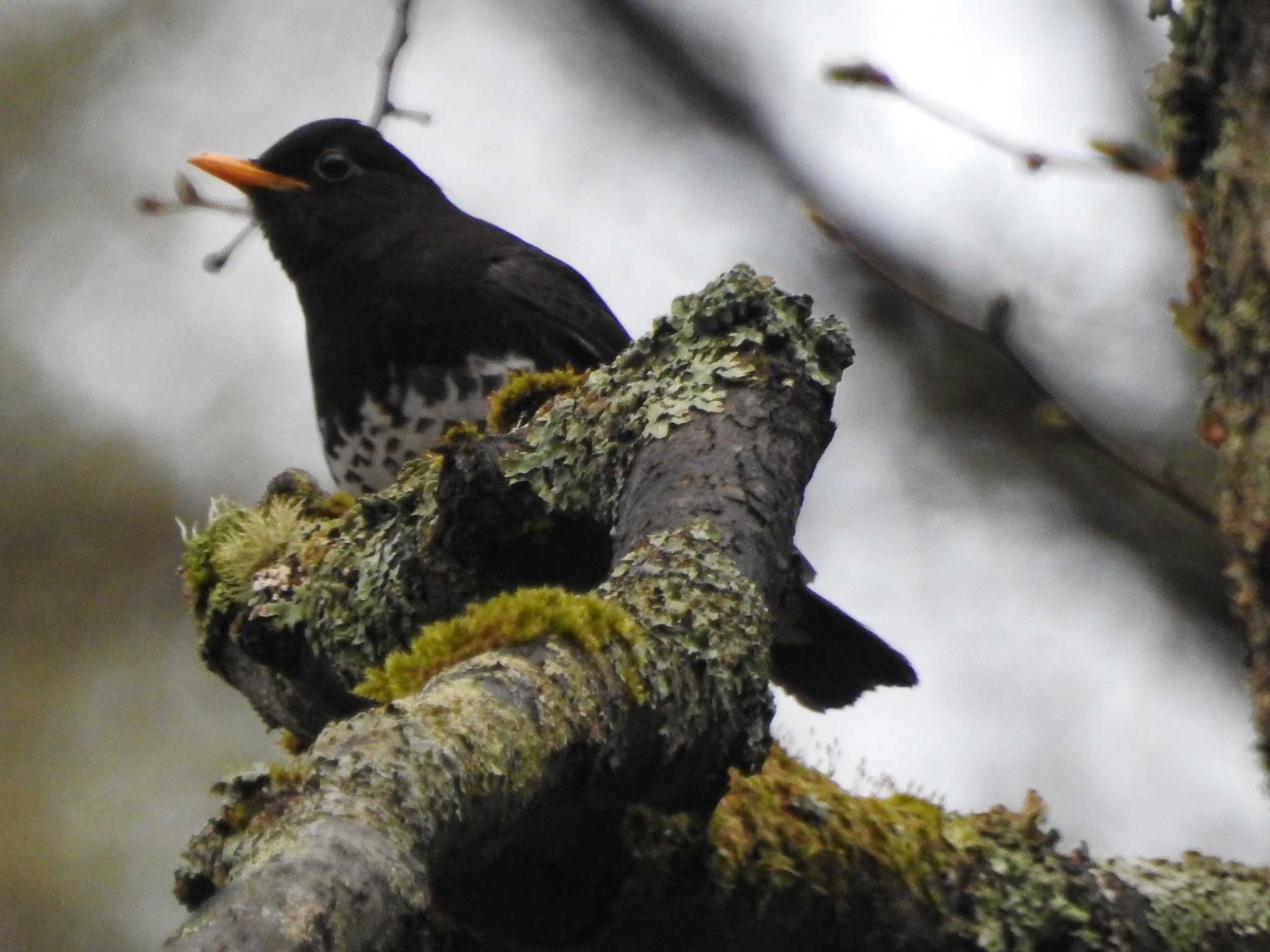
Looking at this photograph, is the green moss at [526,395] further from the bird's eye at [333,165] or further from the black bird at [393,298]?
the bird's eye at [333,165]

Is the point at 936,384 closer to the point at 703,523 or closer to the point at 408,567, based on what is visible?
the point at 408,567

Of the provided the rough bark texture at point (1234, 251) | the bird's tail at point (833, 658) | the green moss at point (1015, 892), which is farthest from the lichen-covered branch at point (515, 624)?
the bird's tail at point (833, 658)

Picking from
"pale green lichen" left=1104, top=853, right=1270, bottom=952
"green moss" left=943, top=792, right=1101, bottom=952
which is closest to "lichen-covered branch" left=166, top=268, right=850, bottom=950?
"green moss" left=943, top=792, right=1101, bottom=952

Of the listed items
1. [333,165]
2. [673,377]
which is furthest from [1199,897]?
[333,165]

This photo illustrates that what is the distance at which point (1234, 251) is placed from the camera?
A: 1.56 m

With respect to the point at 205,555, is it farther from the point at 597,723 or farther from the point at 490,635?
the point at 597,723

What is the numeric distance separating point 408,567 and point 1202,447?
7.39 feet

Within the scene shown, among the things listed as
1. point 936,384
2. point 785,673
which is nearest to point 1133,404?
point 936,384

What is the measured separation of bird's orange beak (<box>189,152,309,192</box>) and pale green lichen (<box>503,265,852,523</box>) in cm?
257

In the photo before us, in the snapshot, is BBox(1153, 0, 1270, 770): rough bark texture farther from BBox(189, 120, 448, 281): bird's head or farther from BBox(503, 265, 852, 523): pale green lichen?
BBox(189, 120, 448, 281): bird's head

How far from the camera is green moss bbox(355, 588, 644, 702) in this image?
179 centimetres

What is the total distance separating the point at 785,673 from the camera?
3.57 metres

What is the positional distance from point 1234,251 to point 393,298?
10.8ft

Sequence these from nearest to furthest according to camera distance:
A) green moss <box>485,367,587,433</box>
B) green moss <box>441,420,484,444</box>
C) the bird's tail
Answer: green moss <box>441,420,484,444</box> < green moss <box>485,367,587,433</box> < the bird's tail
